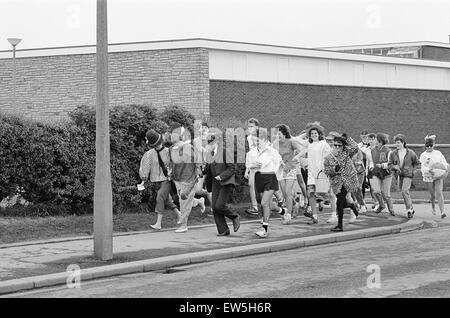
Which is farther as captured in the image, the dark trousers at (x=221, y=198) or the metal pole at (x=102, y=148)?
the dark trousers at (x=221, y=198)

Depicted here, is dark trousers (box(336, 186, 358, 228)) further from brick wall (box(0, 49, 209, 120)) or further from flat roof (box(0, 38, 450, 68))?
flat roof (box(0, 38, 450, 68))

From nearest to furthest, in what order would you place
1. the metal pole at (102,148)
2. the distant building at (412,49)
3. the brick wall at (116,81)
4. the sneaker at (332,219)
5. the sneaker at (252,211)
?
the metal pole at (102,148) → the sneaker at (332,219) → the sneaker at (252,211) → the brick wall at (116,81) → the distant building at (412,49)

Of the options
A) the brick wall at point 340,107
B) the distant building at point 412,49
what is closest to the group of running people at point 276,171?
the brick wall at point 340,107

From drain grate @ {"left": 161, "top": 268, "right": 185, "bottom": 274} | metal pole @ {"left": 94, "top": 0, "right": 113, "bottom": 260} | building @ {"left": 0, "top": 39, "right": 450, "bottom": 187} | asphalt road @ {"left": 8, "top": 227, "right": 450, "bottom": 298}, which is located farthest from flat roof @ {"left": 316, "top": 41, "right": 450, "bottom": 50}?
drain grate @ {"left": 161, "top": 268, "right": 185, "bottom": 274}

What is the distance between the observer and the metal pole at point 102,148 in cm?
1197

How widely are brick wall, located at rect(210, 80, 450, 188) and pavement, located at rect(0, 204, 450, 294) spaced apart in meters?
10.8

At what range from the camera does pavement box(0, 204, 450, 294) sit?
11.0 meters

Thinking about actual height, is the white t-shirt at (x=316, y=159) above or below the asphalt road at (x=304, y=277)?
above

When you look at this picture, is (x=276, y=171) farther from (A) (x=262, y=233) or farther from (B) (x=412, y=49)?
(B) (x=412, y=49)

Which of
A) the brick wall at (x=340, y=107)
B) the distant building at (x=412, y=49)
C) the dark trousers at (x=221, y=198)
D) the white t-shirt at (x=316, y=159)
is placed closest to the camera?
the dark trousers at (x=221, y=198)

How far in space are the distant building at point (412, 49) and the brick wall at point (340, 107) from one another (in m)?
15.9

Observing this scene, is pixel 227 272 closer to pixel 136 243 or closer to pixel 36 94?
pixel 136 243

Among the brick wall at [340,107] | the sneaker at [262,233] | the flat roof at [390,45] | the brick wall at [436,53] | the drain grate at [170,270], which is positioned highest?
the flat roof at [390,45]

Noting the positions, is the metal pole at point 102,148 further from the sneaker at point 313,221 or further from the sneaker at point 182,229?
the sneaker at point 313,221
